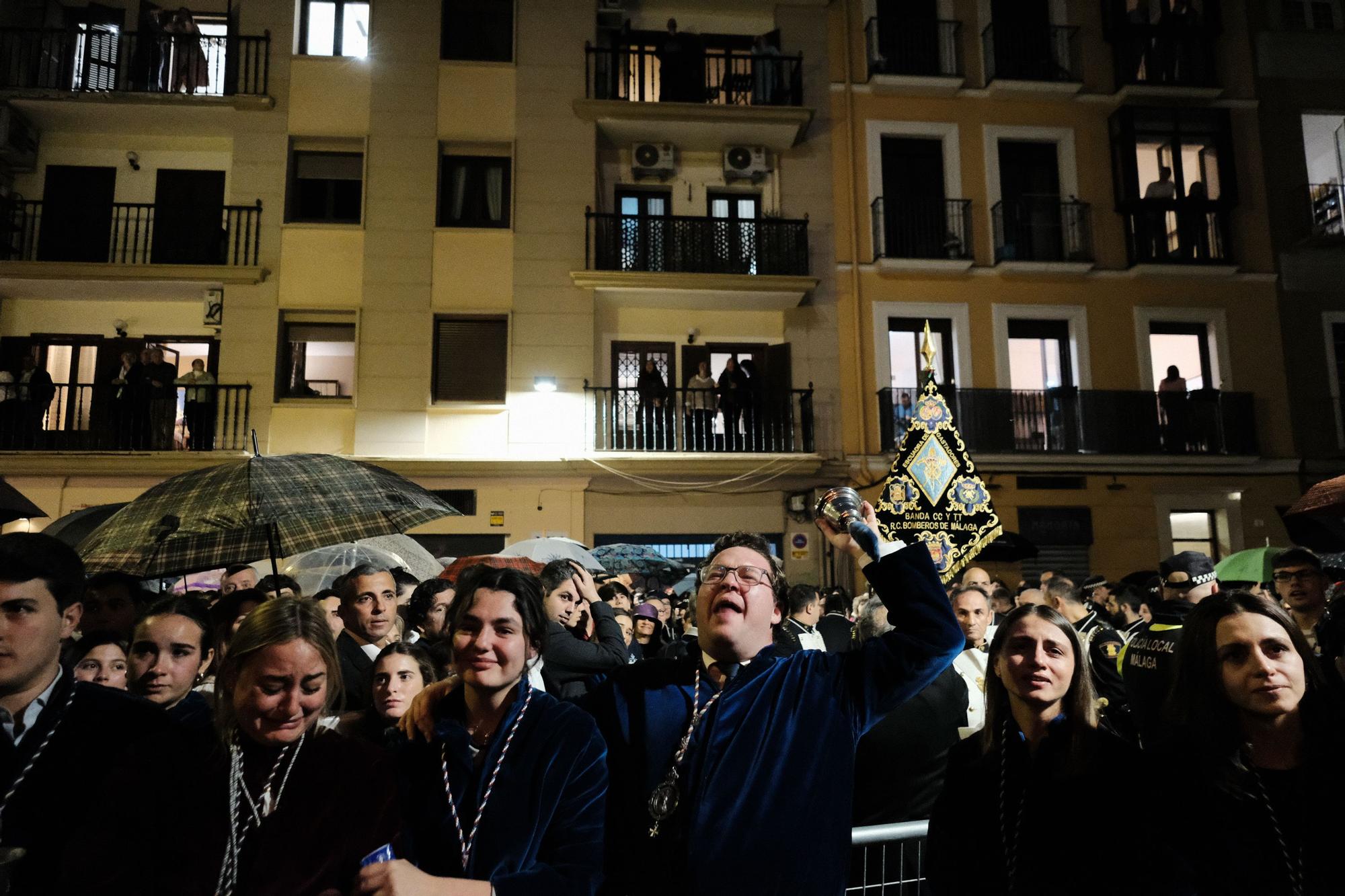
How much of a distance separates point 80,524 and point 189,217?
9610mm

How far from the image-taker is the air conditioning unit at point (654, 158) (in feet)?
53.6

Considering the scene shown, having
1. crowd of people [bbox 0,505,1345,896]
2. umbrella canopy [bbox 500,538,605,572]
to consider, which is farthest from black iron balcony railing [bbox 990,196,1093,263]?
crowd of people [bbox 0,505,1345,896]

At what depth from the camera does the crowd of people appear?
2145mm

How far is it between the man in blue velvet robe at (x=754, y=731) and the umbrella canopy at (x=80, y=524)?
678cm

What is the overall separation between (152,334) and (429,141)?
5.95 meters

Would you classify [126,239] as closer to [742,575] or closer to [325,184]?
[325,184]

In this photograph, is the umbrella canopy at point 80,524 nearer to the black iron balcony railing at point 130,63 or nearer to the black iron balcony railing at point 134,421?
the black iron balcony railing at point 134,421

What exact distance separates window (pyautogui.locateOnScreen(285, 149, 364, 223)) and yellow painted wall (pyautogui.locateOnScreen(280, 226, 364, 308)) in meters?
0.54

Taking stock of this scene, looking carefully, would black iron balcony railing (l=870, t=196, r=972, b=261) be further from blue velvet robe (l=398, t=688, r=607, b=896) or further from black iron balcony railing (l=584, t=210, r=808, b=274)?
blue velvet robe (l=398, t=688, r=607, b=896)

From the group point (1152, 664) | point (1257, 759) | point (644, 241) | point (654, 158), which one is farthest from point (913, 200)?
point (1257, 759)

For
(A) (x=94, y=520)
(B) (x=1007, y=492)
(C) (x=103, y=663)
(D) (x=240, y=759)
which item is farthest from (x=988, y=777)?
(B) (x=1007, y=492)

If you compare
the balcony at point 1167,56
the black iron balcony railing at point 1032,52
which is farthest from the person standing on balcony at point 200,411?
the balcony at point 1167,56

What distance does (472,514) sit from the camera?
1484 cm

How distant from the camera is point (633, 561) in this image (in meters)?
12.4
